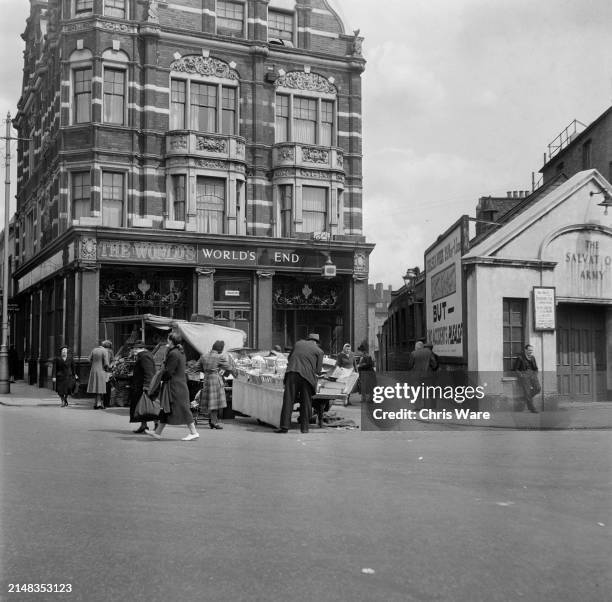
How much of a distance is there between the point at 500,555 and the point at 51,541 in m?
3.44

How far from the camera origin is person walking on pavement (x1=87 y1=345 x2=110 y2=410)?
2059 cm

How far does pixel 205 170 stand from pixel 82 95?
516 cm

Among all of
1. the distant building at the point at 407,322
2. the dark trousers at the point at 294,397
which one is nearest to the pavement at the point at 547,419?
the dark trousers at the point at 294,397

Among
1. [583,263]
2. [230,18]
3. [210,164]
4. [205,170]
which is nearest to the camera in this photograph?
[583,263]

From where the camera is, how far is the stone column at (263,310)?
27.7 m

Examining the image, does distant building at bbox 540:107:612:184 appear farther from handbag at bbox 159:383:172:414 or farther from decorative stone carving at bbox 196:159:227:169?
handbag at bbox 159:383:172:414

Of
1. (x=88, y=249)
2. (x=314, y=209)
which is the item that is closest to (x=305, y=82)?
(x=314, y=209)

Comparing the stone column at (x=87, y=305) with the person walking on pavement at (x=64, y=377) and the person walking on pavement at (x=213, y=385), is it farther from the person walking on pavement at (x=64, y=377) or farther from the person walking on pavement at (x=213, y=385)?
the person walking on pavement at (x=213, y=385)

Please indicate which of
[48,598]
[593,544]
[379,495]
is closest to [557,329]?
[379,495]

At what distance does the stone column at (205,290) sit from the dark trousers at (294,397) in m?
13.2

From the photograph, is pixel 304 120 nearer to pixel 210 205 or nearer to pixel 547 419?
pixel 210 205

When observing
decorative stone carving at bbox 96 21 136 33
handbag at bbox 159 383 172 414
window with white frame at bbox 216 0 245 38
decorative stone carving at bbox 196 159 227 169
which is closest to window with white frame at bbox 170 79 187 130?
decorative stone carving at bbox 196 159 227 169

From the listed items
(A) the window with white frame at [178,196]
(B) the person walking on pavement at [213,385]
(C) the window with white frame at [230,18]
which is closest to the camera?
(B) the person walking on pavement at [213,385]

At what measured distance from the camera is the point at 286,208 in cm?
2902
